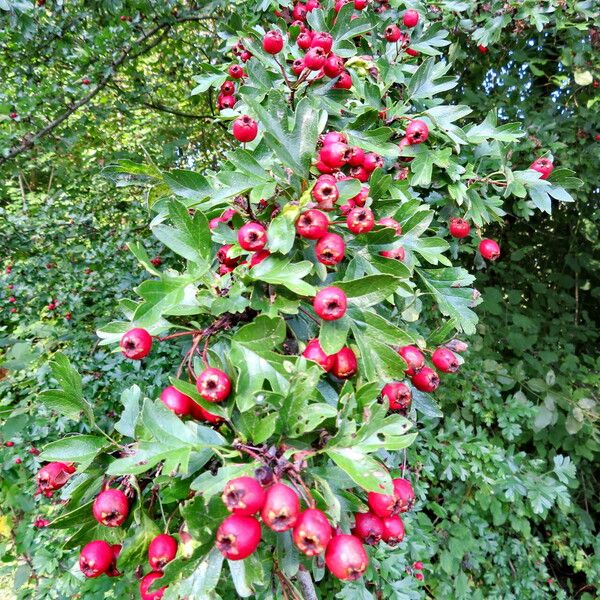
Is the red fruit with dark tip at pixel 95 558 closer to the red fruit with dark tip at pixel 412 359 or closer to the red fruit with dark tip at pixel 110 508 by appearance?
the red fruit with dark tip at pixel 110 508

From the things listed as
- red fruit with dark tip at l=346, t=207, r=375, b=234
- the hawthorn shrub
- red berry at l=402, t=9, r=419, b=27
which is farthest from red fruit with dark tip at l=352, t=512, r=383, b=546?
red berry at l=402, t=9, r=419, b=27

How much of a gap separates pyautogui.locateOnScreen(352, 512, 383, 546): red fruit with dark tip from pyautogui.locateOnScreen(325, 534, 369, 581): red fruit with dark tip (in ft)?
0.31

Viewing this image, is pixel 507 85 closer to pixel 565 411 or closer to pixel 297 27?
pixel 297 27

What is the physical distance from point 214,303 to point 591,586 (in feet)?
11.0

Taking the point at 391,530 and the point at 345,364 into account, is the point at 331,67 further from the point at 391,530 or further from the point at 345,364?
the point at 391,530

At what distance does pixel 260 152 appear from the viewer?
37.1 inches

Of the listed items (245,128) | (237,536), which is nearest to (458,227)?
(245,128)

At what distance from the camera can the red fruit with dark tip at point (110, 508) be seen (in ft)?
2.27

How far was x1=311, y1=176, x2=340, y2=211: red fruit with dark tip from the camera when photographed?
0.77 metres

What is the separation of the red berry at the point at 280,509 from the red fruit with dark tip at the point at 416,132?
0.95 meters

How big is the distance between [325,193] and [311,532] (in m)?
0.51

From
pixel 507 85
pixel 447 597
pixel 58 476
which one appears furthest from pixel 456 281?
pixel 507 85

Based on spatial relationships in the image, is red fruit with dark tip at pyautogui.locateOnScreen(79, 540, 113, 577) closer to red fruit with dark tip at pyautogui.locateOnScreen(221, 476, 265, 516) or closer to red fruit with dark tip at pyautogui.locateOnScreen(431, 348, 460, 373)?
red fruit with dark tip at pyautogui.locateOnScreen(221, 476, 265, 516)

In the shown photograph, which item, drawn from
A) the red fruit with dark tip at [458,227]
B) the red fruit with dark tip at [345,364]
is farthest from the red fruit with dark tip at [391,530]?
the red fruit with dark tip at [458,227]
